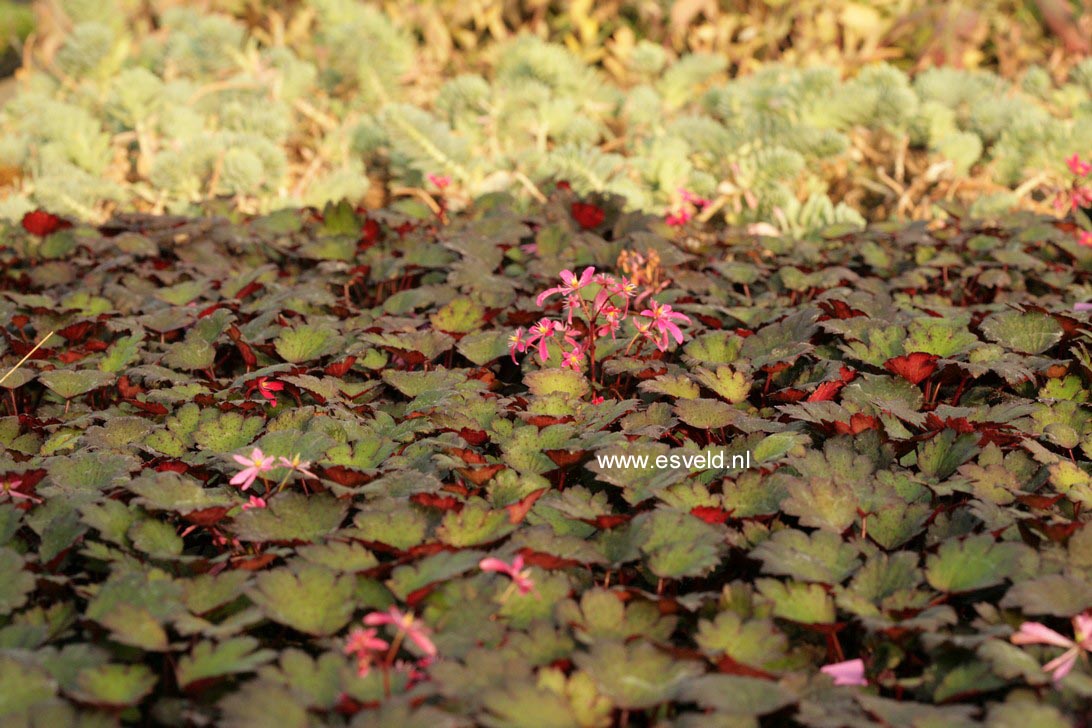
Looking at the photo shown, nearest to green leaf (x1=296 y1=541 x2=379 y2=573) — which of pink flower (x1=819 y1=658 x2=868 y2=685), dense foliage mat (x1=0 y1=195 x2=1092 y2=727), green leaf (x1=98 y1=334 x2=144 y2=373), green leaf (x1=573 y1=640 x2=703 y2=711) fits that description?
dense foliage mat (x1=0 y1=195 x2=1092 y2=727)

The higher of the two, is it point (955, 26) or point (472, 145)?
point (955, 26)

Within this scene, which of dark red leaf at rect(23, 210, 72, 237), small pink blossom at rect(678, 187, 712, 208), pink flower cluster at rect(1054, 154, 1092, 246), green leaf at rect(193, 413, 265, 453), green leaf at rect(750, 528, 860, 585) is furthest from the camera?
small pink blossom at rect(678, 187, 712, 208)

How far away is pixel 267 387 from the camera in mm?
2258

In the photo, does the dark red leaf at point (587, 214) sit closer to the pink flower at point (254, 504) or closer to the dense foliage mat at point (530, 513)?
the dense foliage mat at point (530, 513)

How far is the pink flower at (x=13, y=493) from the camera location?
5.78 ft

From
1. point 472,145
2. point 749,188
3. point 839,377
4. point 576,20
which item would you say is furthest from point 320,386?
point 576,20

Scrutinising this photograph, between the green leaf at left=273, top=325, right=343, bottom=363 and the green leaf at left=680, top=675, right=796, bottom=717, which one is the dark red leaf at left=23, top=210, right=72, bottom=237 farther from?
the green leaf at left=680, top=675, right=796, bottom=717

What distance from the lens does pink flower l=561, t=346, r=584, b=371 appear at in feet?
7.55

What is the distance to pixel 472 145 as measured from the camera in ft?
15.4

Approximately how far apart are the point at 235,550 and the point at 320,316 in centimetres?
116

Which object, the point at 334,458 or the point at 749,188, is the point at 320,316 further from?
the point at 749,188

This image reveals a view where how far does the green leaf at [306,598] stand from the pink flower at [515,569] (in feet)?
0.63

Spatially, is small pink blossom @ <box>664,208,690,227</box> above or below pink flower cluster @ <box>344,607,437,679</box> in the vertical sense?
below

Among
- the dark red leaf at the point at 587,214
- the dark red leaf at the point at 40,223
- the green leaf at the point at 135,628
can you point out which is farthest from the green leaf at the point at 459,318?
the dark red leaf at the point at 40,223
